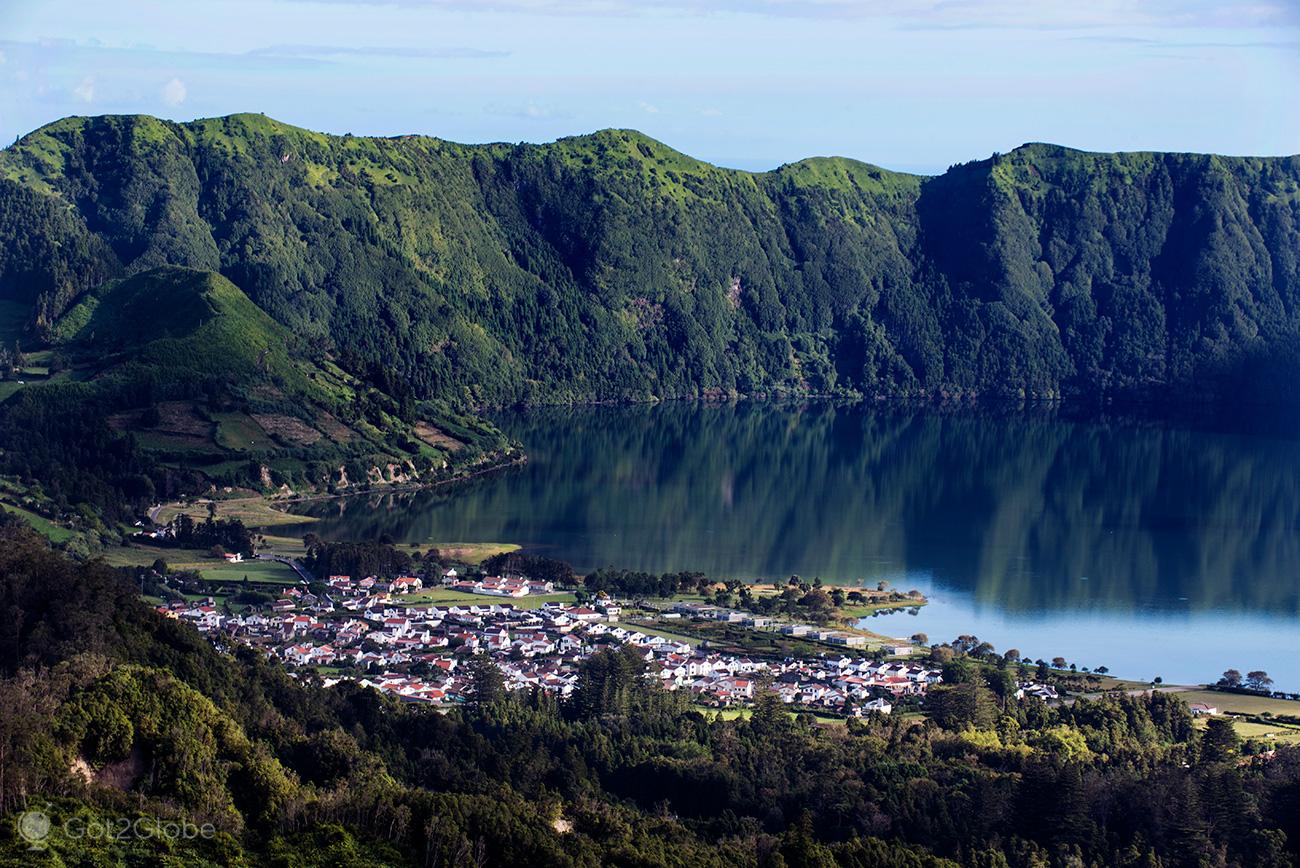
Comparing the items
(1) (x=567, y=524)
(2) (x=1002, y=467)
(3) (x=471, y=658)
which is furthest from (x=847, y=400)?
(3) (x=471, y=658)

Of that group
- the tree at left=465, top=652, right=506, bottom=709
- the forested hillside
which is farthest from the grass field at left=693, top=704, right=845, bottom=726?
the forested hillside

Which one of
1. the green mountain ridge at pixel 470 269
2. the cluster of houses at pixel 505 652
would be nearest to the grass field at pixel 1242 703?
the cluster of houses at pixel 505 652

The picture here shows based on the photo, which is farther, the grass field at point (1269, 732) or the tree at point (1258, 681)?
the tree at point (1258, 681)

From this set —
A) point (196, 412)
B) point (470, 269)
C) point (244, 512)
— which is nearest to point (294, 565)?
point (244, 512)

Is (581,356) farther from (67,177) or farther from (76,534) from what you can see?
(76,534)

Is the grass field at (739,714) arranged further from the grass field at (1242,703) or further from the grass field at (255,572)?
the grass field at (255,572)

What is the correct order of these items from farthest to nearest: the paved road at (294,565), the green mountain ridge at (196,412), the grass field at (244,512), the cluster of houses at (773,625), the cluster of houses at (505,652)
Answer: the green mountain ridge at (196,412) → the grass field at (244,512) → the paved road at (294,565) → the cluster of houses at (773,625) → the cluster of houses at (505,652)
